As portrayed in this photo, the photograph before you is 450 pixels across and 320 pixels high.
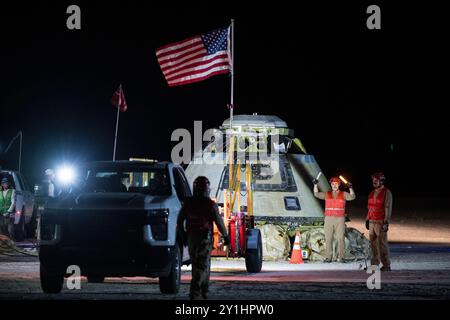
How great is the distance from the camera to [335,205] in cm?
2138

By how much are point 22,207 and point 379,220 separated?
10.5 meters

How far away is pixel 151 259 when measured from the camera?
1390 cm

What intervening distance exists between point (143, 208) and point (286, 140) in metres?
11.1

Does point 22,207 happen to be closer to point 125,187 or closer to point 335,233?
point 335,233

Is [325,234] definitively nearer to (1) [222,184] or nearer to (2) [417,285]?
(1) [222,184]

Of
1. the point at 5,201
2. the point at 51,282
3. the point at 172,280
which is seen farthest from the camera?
the point at 5,201

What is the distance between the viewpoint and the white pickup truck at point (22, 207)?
2597 cm

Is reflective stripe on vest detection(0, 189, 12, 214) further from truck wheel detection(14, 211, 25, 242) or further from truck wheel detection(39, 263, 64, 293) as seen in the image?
truck wheel detection(39, 263, 64, 293)

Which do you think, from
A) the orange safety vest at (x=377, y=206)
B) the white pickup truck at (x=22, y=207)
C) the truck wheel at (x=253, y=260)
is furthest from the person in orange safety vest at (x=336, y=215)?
the white pickup truck at (x=22, y=207)

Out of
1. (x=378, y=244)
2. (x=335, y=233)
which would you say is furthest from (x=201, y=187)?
(x=335, y=233)

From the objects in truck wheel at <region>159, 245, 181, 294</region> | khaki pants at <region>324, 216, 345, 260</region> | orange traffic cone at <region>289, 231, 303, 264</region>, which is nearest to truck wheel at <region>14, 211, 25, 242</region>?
orange traffic cone at <region>289, 231, 303, 264</region>

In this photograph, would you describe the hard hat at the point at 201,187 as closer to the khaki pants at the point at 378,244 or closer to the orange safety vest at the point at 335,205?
the khaki pants at the point at 378,244

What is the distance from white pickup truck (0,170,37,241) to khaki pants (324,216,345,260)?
8.07 meters
